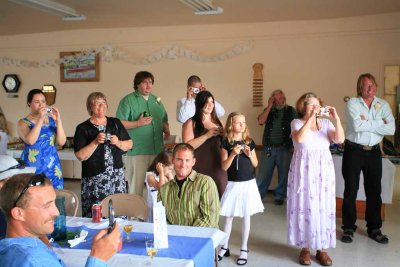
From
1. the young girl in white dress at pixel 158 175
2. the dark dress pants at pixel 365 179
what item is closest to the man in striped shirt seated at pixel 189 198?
the young girl in white dress at pixel 158 175

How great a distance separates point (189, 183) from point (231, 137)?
85 centimetres

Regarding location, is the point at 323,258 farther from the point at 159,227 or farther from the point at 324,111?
the point at 159,227

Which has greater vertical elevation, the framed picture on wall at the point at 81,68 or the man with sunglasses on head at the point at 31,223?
the framed picture on wall at the point at 81,68

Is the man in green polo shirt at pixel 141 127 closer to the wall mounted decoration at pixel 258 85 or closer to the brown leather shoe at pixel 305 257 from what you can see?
the brown leather shoe at pixel 305 257

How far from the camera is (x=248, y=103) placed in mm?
6031

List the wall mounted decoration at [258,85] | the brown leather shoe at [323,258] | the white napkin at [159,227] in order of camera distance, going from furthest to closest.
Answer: the wall mounted decoration at [258,85], the brown leather shoe at [323,258], the white napkin at [159,227]

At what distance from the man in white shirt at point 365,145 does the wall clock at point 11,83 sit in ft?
19.0

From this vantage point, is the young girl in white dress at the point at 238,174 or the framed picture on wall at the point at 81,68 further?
the framed picture on wall at the point at 81,68

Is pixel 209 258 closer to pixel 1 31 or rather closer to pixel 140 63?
pixel 140 63

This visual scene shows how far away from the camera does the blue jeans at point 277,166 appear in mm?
5398

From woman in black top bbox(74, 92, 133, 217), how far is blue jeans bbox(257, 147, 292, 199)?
2765 mm

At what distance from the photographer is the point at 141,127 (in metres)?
3.89

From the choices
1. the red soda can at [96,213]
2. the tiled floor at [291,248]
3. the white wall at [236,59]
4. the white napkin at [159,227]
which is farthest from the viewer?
the white wall at [236,59]

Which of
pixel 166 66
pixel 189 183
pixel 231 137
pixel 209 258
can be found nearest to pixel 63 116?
pixel 166 66
